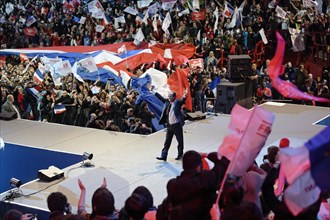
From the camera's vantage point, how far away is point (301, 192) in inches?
146

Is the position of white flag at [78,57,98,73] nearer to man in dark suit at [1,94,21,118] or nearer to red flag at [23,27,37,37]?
man in dark suit at [1,94,21,118]

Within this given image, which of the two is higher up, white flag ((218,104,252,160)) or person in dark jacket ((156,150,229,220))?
white flag ((218,104,252,160))

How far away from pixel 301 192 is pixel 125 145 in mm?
8922

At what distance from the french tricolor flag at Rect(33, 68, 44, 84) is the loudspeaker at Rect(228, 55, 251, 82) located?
19.1ft

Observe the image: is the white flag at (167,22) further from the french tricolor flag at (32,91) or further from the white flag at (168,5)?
the french tricolor flag at (32,91)

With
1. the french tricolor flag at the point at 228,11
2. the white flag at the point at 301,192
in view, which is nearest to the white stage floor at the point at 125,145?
the white flag at the point at 301,192

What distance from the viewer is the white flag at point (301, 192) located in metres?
3.71

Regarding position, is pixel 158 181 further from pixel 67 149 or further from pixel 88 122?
pixel 88 122

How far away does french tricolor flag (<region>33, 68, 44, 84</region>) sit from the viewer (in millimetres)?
17531

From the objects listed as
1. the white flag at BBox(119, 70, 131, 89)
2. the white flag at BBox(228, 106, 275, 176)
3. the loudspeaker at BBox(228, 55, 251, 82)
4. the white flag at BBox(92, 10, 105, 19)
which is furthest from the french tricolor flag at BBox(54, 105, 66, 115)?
the white flag at BBox(228, 106, 275, 176)

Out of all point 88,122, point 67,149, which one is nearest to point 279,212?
point 67,149

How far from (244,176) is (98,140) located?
8.26 meters

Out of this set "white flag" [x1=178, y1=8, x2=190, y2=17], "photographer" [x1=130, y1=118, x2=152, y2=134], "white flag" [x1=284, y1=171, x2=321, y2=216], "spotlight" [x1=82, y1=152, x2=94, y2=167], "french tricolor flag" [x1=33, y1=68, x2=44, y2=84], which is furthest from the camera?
"white flag" [x1=178, y1=8, x2=190, y2=17]

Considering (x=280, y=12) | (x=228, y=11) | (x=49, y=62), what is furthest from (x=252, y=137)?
(x=228, y=11)
